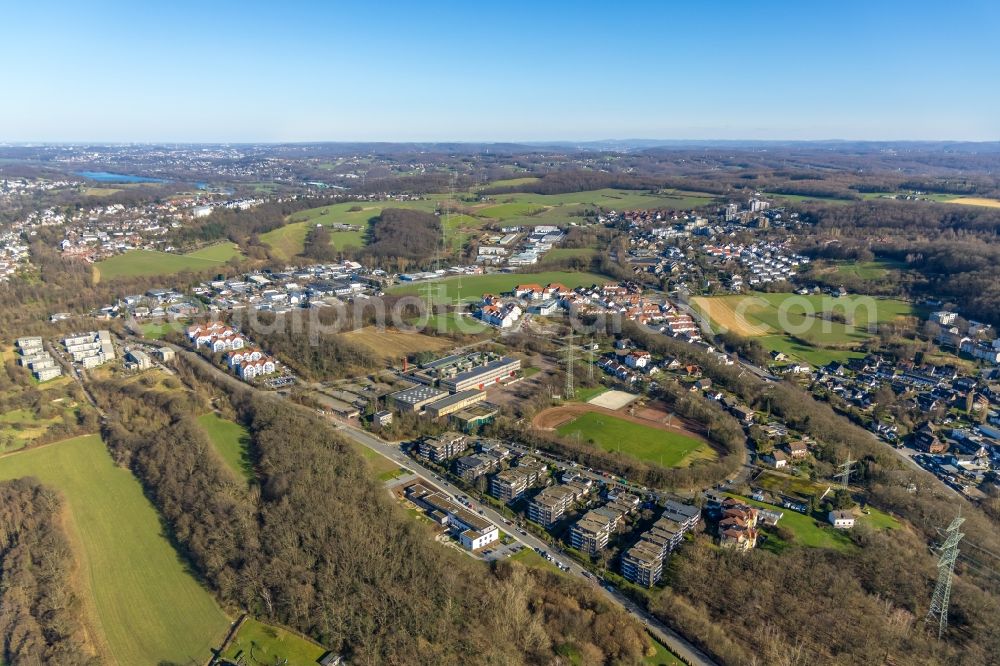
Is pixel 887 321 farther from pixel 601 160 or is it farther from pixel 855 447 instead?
pixel 601 160

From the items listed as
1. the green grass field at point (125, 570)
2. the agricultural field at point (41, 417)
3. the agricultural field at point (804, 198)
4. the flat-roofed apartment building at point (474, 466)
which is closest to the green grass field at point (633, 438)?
the flat-roofed apartment building at point (474, 466)

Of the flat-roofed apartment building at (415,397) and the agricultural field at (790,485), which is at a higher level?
the flat-roofed apartment building at (415,397)

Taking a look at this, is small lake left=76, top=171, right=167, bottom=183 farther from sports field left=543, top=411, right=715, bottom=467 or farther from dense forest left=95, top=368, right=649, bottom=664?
sports field left=543, top=411, right=715, bottom=467

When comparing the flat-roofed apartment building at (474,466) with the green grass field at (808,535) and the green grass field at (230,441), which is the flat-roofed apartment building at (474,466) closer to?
the green grass field at (230,441)

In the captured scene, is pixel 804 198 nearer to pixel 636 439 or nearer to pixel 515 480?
pixel 636 439

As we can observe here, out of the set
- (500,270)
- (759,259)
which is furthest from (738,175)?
(500,270)

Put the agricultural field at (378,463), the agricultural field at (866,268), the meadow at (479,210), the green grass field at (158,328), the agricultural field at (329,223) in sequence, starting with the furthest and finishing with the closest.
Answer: the meadow at (479,210)
the agricultural field at (329,223)
the agricultural field at (866,268)
the green grass field at (158,328)
the agricultural field at (378,463)
